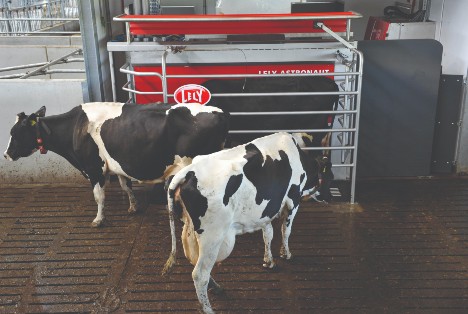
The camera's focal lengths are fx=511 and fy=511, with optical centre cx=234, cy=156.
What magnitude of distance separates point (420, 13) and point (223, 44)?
3.07 metres

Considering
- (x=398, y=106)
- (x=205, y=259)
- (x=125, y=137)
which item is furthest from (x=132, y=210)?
(x=398, y=106)

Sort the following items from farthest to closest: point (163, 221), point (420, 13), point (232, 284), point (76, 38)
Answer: point (76, 38) → point (420, 13) → point (163, 221) → point (232, 284)

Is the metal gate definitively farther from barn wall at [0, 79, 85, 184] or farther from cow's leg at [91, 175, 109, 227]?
cow's leg at [91, 175, 109, 227]

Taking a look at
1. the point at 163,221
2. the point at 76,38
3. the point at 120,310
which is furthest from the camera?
the point at 76,38

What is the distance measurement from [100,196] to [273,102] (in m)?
2.20

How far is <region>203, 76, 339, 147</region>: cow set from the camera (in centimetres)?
A: 587

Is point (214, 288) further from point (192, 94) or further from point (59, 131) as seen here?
point (59, 131)

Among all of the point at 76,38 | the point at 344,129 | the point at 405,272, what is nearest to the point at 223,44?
the point at 344,129

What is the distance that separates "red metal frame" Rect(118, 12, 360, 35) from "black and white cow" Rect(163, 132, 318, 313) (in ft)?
5.55

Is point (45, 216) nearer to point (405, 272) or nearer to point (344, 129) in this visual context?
point (344, 129)

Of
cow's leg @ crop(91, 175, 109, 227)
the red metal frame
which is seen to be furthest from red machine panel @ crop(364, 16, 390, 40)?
cow's leg @ crop(91, 175, 109, 227)

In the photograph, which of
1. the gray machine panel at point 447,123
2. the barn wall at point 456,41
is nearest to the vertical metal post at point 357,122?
the gray machine panel at point 447,123

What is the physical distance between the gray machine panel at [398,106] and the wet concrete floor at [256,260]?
450 mm

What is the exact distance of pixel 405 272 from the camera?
179 inches
